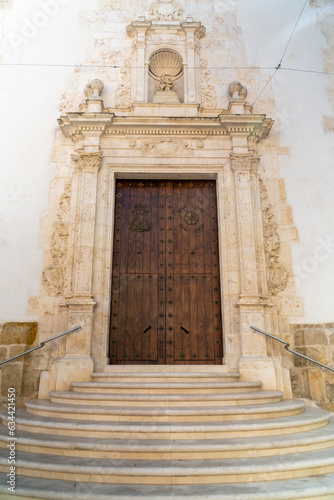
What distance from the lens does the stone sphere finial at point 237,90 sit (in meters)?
6.59

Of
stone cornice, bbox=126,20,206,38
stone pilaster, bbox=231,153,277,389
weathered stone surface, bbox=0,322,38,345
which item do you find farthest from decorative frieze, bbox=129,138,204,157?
weathered stone surface, bbox=0,322,38,345

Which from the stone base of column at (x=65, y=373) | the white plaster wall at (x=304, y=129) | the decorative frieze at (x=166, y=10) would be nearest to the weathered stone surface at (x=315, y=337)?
the white plaster wall at (x=304, y=129)

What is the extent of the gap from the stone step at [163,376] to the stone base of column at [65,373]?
6.4 inches

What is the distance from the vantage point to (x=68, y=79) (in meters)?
6.88

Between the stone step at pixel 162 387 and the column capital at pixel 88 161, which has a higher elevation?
the column capital at pixel 88 161

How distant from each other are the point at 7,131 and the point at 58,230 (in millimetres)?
2125

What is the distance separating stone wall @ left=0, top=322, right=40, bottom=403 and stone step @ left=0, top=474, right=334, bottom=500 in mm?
2386

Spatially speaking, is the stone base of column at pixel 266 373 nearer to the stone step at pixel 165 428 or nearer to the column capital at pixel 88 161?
the stone step at pixel 165 428

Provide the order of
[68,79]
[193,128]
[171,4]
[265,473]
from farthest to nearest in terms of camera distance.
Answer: [171,4], [68,79], [193,128], [265,473]

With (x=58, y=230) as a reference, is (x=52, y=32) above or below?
above

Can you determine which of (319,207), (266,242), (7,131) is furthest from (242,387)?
(7,131)

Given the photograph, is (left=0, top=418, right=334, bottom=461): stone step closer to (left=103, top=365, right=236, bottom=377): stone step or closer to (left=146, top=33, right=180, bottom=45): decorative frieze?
(left=103, top=365, right=236, bottom=377): stone step

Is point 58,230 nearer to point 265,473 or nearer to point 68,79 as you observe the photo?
point 68,79

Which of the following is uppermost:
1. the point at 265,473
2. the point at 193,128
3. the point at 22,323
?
the point at 193,128
